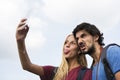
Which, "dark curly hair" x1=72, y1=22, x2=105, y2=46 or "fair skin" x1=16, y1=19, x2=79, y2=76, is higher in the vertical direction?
"dark curly hair" x1=72, y1=22, x2=105, y2=46

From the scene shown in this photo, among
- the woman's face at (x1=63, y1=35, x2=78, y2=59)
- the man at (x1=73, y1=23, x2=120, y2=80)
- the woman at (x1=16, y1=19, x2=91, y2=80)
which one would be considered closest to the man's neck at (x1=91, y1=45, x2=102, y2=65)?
the man at (x1=73, y1=23, x2=120, y2=80)

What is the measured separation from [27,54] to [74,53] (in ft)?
3.97

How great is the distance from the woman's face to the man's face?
17.4 inches

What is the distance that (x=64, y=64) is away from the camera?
10539mm

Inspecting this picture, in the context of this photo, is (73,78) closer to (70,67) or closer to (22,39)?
(70,67)

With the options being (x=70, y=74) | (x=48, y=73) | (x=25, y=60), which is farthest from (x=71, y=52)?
(x=25, y=60)

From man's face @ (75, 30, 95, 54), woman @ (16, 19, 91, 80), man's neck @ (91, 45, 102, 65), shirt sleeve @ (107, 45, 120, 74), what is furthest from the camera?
woman @ (16, 19, 91, 80)

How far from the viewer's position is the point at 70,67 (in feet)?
34.8

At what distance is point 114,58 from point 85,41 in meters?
1.22

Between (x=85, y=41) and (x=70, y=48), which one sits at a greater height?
(x=85, y=41)

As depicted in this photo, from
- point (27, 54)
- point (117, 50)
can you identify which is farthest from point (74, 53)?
point (117, 50)

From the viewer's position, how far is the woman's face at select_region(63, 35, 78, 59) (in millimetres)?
10527

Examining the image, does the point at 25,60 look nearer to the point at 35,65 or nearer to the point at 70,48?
the point at 35,65

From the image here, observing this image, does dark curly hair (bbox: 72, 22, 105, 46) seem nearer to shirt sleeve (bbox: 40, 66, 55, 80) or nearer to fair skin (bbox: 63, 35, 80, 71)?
fair skin (bbox: 63, 35, 80, 71)
